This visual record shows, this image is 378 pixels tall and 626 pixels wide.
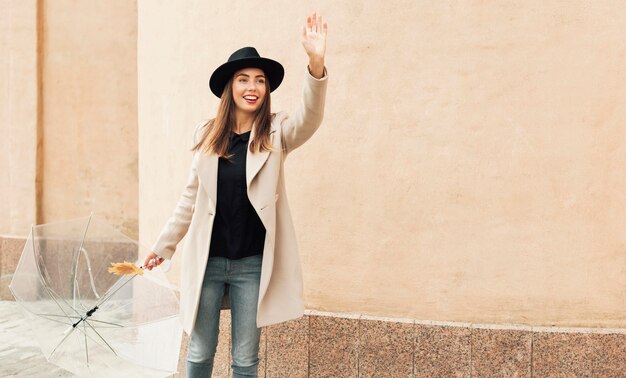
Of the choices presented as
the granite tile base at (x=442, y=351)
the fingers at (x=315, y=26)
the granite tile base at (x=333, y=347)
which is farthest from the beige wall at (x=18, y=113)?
the fingers at (x=315, y=26)

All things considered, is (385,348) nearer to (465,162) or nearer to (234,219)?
(465,162)

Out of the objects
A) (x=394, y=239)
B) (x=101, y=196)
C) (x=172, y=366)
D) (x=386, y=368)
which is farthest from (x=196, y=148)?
(x=101, y=196)

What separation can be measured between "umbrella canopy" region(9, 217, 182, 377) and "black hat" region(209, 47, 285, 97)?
1040 millimetres

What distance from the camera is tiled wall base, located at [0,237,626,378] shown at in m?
4.25

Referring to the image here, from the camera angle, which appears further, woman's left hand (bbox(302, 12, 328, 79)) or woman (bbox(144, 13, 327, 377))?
woman (bbox(144, 13, 327, 377))

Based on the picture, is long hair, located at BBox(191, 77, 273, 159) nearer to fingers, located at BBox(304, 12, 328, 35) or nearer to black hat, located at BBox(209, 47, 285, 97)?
black hat, located at BBox(209, 47, 285, 97)

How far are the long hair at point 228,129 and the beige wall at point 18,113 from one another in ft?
18.3

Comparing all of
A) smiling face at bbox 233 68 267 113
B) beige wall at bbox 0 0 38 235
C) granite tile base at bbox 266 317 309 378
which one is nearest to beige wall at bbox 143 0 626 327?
granite tile base at bbox 266 317 309 378

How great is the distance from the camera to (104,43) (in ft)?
27.8

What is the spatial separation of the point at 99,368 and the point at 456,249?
7.42 ft

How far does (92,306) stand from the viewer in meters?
3.85

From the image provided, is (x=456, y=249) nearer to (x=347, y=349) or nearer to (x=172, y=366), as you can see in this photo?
(x=347, y=349)

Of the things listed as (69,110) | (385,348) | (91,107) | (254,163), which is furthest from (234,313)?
(69,110)

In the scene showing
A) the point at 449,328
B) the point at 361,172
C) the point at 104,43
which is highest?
the point at 104,43
